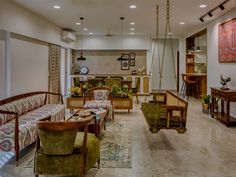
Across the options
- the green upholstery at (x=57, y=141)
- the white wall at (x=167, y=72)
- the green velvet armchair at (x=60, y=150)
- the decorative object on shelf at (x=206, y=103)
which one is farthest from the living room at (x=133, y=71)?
the white wall at (x=167, y=72)

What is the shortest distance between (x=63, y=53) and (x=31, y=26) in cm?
453

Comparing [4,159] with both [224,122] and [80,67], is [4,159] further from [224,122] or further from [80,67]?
[80,67]

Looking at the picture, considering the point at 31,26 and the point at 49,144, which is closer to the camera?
the point at 49,144

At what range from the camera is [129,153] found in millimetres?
4230

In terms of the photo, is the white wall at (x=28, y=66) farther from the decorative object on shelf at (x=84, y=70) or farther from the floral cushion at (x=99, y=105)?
the decorative object on shelf at (x=84, y=70)

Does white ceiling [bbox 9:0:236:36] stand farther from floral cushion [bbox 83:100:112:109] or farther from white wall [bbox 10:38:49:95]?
floral cushion [bbox 83:100:112:109]

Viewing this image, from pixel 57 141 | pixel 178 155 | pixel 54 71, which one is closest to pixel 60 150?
pixel 57 141

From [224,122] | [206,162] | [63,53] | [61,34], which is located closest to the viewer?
[206,162]

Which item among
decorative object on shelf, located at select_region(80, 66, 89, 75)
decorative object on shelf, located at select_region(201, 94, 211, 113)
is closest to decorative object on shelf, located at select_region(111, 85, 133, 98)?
decorative object on shelf, located at select_region(201, 94, 211, 113)

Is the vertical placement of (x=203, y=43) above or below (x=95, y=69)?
above

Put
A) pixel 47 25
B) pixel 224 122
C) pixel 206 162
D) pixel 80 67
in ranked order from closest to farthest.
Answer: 1. pixel 206 162
2. pixel 224 122
3. pixel 47 25
4. pixel 80 67

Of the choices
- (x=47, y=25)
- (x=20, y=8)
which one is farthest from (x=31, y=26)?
(x=47, y=25)

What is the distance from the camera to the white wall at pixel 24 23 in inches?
228

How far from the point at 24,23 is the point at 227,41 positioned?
5.46 metres
